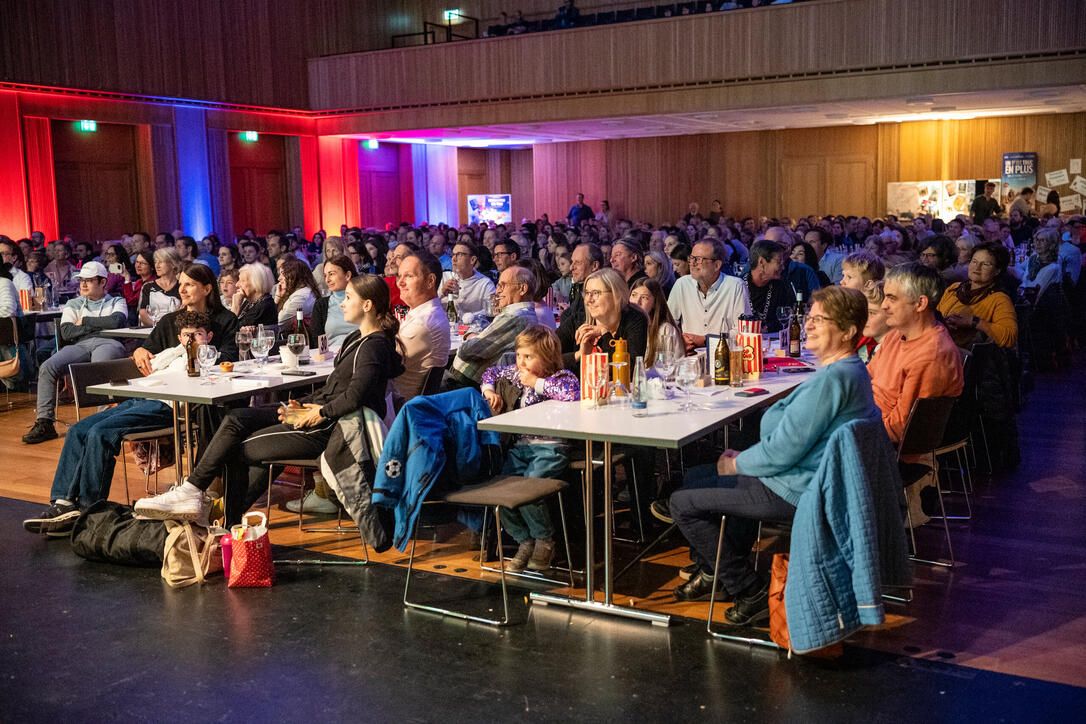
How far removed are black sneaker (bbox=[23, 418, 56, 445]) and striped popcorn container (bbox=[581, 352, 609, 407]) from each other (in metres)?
4.77

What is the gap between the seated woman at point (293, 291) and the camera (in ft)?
22.6

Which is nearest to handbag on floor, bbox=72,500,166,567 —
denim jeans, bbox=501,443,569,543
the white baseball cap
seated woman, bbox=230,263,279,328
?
denim jeans, bbox=501,443,569,543

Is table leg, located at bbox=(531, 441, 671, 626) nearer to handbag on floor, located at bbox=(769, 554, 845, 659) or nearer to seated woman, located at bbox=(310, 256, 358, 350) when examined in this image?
handbag on floor, located at bbox=(769, 554, 845, 659)

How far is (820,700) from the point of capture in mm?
3264

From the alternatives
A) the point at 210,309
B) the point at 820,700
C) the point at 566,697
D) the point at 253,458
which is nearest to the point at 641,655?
the point at 566,697

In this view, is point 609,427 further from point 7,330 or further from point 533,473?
point 7,330

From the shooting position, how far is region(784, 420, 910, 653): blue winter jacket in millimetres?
3277

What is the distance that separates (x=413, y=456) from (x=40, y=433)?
4.46 metres

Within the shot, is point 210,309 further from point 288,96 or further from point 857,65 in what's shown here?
point 288,96

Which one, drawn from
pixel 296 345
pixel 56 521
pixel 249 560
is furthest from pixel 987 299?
pixel 56 521

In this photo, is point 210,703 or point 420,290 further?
point 420,290

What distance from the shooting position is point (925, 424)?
417 centimetres

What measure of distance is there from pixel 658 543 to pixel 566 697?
1.62 m

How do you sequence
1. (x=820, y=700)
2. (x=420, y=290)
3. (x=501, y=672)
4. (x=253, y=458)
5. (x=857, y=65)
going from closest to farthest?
(x=820, y=700)
(x=501, y=672)
(x=253, y=458)
(x=420, y=290)
(x=857, y=65)
